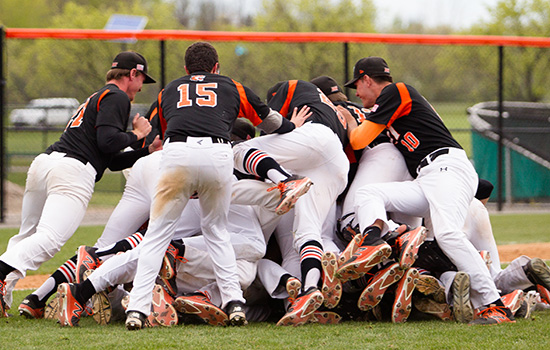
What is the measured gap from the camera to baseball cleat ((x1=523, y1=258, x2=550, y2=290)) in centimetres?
490

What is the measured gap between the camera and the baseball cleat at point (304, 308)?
173 inches

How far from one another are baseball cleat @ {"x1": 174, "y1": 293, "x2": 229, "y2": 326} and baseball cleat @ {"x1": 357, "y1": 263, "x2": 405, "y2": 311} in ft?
3.09

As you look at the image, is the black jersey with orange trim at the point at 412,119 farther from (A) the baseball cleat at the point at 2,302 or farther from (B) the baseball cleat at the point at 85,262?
(A) the baseball cleat at the point at 2,302

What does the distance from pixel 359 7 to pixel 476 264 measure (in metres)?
24.2

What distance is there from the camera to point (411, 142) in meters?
5.24

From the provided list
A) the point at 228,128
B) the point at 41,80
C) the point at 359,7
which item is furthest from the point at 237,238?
the point at 359,7

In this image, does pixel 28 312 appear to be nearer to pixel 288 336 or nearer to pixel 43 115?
pixel 288 336

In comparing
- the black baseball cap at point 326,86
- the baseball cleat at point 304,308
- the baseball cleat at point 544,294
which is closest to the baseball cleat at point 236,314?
the baseball cleat at point 304,308

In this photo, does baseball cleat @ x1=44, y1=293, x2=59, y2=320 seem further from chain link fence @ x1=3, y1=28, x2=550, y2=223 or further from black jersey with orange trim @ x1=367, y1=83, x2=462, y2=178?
chain link fence @ x1=3, y1=28, x2=550, y2=223

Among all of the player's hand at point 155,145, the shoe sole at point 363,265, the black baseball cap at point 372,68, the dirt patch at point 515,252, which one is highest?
the black baseball cap at point 372,68

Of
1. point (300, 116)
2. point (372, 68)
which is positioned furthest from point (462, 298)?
point (372, 68)

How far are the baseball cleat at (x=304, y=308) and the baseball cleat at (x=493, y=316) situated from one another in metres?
1.05

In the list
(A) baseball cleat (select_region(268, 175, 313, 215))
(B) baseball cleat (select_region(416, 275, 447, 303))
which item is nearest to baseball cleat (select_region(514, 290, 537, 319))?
(B) baseball cleat (select_region(416, 275, 447, 303))

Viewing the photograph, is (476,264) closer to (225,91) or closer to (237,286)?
(237,286)
